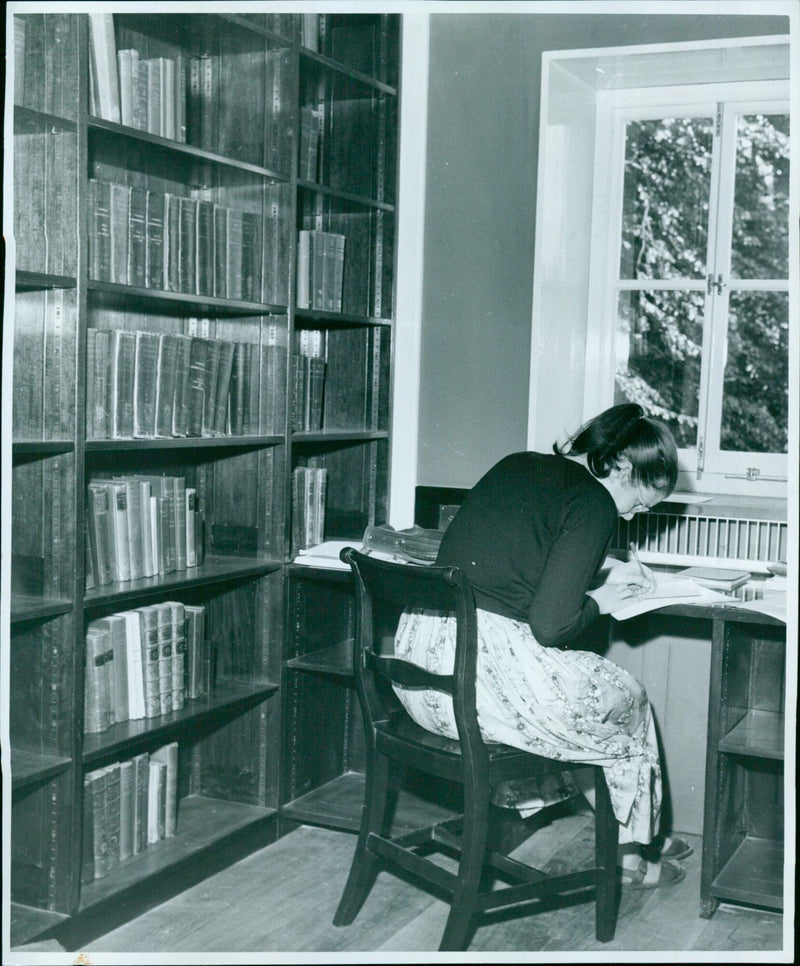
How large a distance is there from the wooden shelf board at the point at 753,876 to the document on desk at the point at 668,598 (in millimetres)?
711

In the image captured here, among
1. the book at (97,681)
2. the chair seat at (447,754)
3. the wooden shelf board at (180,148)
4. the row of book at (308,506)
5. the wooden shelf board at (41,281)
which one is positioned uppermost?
the wooden shelf board at (180,148)

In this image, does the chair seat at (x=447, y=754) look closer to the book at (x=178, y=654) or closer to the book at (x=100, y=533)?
the book at (x=178, y=654)

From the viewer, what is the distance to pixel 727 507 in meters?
3.37

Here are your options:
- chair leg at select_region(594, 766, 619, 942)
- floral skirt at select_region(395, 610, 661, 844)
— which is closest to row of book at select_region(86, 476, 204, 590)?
floral skirt at select_region(395, 610, 661, 844)

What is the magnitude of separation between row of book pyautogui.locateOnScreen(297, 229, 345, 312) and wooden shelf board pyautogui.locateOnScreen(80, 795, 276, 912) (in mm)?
1474

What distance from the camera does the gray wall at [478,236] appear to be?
3635 millimetres

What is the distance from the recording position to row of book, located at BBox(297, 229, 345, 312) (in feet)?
11.3

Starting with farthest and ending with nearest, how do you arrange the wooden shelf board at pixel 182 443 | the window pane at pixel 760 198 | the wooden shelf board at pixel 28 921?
the window pane at pixel 760 198 < the wooden shelf board at pixel 182 443 < the wooden shelf board at pixel 28 921

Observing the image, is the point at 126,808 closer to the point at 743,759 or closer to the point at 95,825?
the point at 95,825

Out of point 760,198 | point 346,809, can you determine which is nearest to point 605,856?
point 346,809

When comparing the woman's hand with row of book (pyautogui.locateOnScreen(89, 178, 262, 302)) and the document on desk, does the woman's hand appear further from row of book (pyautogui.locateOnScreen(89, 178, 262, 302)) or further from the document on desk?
row of book (pyautogui.locateOnScreen(89, 178, 262, 302))

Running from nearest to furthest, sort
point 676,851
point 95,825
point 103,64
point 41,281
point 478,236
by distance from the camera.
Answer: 1. point 41,281
2. point 103,64
3. point 95,825
4. point 676,851
5. point 478,236

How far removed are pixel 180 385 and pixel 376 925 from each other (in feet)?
4.66

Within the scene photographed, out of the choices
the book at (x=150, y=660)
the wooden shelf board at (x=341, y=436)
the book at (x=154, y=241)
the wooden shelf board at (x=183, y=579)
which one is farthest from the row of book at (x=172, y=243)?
the book at (x=150, y=660)
